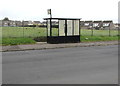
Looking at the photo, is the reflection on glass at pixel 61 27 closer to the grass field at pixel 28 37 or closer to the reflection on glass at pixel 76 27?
the grass field at pixel 28 37

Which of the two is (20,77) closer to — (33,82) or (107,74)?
(33,82)

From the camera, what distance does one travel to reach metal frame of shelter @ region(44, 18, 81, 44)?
2147 centimetres

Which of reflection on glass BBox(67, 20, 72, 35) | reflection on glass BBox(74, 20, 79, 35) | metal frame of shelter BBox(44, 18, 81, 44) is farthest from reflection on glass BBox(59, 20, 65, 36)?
reflection on glass BBox(74, 20, 79, 35)

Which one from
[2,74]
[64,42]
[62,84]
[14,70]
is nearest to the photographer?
[62,84]

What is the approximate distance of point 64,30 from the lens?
2217 cm

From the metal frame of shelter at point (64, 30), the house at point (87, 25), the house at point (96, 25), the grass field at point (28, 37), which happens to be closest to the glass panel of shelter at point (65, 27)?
the metal frame of shelter at point (64, 30)

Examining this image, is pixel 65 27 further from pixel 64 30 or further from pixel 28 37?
pixel 28 37

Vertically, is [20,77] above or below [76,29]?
below

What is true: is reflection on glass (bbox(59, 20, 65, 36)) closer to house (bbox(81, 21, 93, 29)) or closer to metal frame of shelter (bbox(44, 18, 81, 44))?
metal frame of shelter (bbox(44, 18, 81, 44))

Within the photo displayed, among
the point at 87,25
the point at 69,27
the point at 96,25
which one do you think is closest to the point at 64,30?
the point at 69,27

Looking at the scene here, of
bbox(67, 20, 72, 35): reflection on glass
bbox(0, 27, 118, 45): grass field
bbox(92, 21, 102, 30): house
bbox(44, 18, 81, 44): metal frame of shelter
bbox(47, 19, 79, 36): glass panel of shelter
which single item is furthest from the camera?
bbox(92, 21, 102, 30): house

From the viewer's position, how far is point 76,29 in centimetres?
2270

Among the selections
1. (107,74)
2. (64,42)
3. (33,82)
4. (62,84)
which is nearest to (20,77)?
(33,82)

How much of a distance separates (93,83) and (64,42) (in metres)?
15.1
